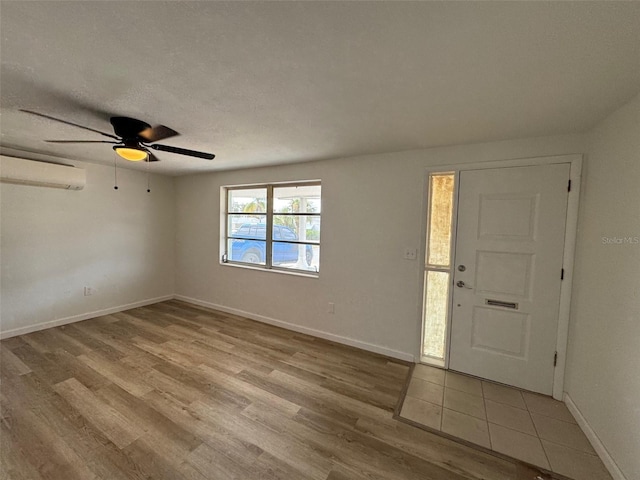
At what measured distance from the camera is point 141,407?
196 cm

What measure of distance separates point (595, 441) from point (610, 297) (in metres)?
0.97

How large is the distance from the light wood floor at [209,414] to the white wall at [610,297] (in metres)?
0.64

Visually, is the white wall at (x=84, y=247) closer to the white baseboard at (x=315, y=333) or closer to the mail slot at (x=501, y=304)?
the white baseboard at (x=315, y=333)

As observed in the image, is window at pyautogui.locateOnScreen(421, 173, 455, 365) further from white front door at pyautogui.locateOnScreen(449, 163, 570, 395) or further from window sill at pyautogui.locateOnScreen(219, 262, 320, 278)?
window sill at pyautogui.locateOnScreen(219, 262, 320, 278)

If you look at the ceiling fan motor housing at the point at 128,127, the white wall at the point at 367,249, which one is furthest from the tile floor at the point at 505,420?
the ceiling fan motor housing at the point at 128,127

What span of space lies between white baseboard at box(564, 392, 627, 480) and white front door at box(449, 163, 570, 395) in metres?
0.20

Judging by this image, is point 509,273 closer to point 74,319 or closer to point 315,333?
point 315,333

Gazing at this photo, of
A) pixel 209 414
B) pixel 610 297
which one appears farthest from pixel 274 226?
pixel 610 297

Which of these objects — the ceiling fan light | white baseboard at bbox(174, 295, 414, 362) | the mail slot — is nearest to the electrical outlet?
the mail slot

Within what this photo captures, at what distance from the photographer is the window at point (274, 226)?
3465mm

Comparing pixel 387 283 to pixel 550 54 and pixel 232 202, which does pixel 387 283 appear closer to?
pixel 550 54

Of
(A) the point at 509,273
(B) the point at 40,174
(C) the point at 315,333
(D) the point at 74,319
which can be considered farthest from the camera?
(D) the point at 74,319

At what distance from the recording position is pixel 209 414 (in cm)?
191

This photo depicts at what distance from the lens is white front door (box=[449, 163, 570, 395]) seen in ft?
7.15
